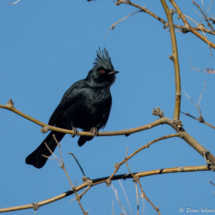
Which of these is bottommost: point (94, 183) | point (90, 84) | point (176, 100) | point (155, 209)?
point (155, 209)

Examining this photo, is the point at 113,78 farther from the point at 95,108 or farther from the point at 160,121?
the point at 160,121

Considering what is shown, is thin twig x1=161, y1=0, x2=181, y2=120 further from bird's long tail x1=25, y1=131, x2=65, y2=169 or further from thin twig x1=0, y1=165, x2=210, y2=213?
bird's long tail x1=25, y1=131, x2=65, y2=169

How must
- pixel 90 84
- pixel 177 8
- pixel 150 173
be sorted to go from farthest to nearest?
pixel 90 84 < pixel 177 8 < pixel 150 173

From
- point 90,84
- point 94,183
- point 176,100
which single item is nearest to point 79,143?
point 90,84

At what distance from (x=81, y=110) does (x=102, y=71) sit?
1036 mm

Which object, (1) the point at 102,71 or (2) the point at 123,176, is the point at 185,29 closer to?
(2) the point at 123,176

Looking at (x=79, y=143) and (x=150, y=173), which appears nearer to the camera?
(x=150, y=173)

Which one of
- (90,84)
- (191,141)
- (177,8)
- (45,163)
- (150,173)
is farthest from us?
(90,84)

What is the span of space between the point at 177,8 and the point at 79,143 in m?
3.73

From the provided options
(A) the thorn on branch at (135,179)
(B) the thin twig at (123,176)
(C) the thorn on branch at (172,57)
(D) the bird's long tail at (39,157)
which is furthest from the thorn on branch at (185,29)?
(D) the bird's long tail at (39,157)

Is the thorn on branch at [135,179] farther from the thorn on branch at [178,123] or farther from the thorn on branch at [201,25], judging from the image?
the thorn on branch at [201,25]

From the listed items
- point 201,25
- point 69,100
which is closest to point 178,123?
point 201,25

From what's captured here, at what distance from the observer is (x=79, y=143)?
21.0ft

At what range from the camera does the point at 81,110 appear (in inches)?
231
